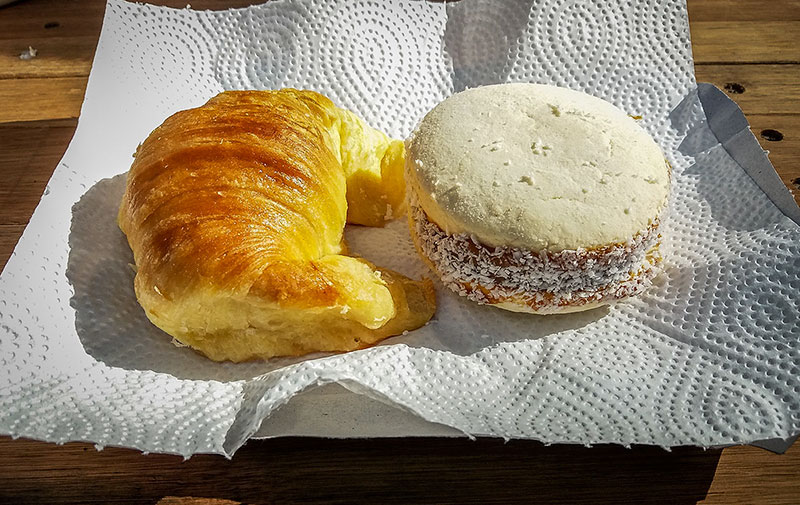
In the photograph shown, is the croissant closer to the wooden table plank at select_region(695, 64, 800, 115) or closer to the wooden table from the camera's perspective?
the wooden table

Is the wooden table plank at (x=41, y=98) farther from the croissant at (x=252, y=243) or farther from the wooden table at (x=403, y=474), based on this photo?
the wooden table at (x=403, y=474)

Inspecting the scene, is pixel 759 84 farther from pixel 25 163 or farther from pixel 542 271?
pixel 25 163

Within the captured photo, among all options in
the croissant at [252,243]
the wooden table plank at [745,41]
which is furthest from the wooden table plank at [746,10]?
the croissant at [252,243]

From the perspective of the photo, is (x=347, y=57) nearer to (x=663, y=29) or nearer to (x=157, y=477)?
(x=663, y=29)

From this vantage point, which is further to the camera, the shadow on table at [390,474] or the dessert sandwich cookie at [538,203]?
the dessert sandwich cookie at [538,203]

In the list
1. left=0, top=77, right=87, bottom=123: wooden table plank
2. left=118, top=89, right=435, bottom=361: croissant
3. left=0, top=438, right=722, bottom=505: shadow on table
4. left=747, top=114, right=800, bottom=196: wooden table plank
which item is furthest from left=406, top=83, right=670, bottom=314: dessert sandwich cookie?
left=0, top=77, right=87, bottom=123: wooden table plank

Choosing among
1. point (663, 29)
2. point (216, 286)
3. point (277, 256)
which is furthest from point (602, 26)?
point (216, 286)
